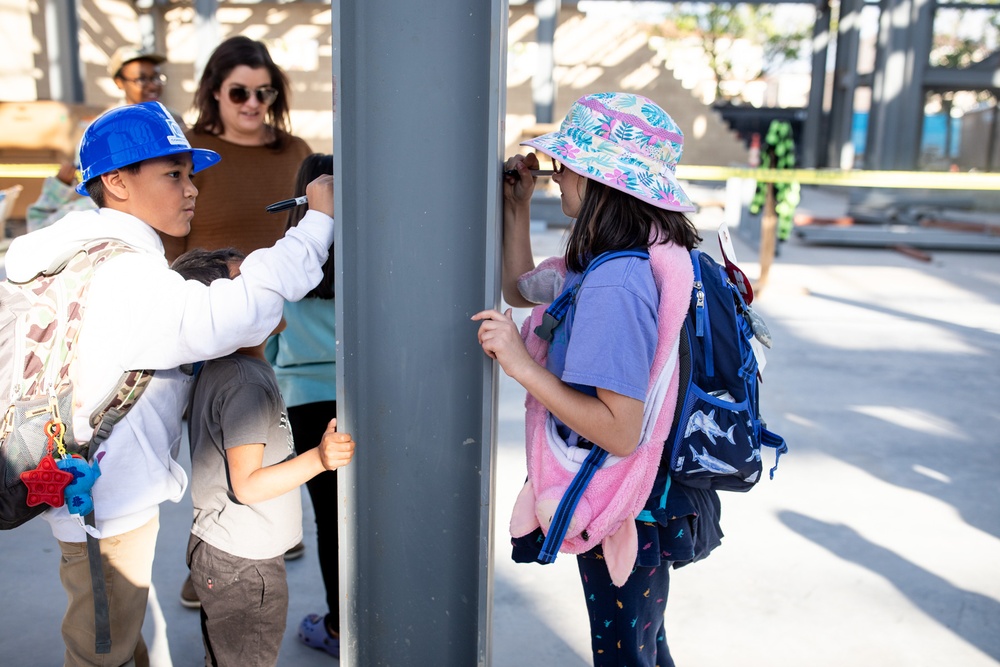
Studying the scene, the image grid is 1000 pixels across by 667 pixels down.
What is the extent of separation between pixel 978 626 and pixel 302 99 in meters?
19.3

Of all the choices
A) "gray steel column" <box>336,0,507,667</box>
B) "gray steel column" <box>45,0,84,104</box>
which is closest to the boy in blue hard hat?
"gray steel column" <box>336,0,507,667</box>

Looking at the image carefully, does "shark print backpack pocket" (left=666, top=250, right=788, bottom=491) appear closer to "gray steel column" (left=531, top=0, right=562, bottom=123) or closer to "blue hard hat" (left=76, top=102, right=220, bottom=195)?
"blue hard hat" (left=76, top=102, right=220, bottom=195)

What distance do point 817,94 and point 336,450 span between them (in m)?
21.7

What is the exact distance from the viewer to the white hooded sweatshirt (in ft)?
5.56

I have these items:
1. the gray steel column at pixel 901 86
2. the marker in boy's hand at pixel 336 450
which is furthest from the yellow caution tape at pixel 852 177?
the gray steel column at pixel 901 86

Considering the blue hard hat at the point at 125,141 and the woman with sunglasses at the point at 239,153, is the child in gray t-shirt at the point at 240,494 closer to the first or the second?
the blue hard hat at the point at 125,141

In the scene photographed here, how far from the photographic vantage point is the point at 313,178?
91.3 inches

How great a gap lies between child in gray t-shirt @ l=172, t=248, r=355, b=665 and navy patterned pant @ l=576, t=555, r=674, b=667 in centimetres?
66

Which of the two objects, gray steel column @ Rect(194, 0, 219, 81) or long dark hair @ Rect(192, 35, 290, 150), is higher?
gray steel column @ Rect(194, 0, 219, 81)

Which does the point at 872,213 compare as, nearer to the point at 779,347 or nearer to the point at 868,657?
the point at 779,347

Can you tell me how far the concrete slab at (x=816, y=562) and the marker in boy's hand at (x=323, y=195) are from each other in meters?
1.65

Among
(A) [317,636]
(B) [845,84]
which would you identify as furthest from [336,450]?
(B) [845,84]

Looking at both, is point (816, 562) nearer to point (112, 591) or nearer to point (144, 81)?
point (112, 591)

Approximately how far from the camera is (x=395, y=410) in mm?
1818
